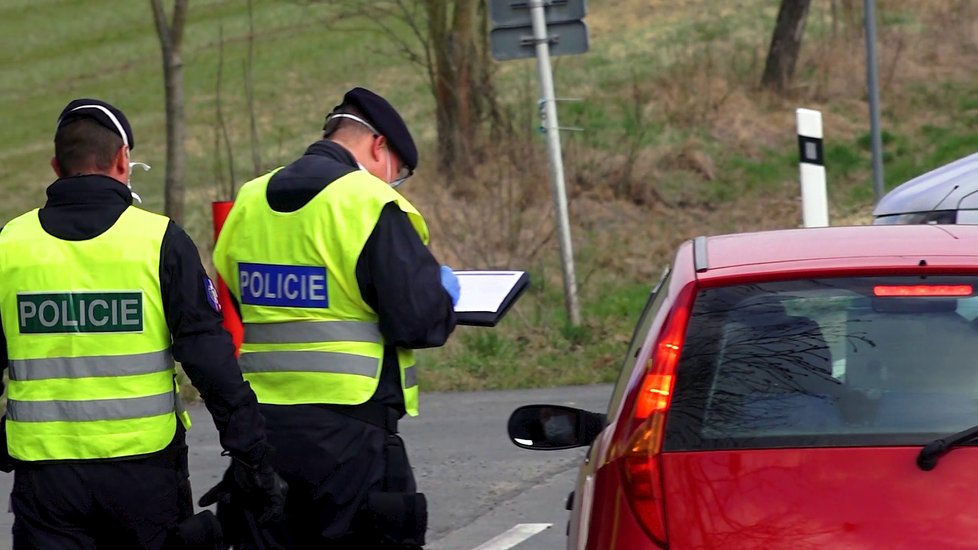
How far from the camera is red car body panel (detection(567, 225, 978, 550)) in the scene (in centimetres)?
304

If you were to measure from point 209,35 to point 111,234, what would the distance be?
114 feet

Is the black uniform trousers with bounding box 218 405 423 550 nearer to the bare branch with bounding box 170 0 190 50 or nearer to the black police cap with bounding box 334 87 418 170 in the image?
the black police cap with bounding box 334 87 418 170

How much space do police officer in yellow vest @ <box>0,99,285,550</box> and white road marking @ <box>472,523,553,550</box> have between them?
2.80m

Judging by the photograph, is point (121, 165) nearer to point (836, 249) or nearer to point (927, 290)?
point (836, 249)

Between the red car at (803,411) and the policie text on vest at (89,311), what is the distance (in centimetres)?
127

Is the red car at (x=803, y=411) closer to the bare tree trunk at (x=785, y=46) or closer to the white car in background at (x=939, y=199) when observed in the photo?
the white car in background at (x=939, y=199)

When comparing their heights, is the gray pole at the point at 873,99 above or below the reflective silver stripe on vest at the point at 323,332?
above

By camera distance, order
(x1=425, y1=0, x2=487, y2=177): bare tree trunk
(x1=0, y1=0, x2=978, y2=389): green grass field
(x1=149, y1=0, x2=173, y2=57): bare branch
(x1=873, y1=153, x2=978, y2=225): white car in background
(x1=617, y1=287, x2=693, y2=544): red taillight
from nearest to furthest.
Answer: (x1=617, y1=287, x2=693, y2=544): red taillight, (x1=873, y1=153, x2=978, y2=225): white car in background, (x1=149, y1=0, x2=173, y2=57): bare branch, (x1=0, y1=0, x2=978, y2=389): green grass field, (x1=425, y1=0, x2=487, y2=177): bare tree trunk

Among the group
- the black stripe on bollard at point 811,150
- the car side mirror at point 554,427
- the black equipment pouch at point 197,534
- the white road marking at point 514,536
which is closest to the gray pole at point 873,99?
the black stripe on bollard at point 811,150

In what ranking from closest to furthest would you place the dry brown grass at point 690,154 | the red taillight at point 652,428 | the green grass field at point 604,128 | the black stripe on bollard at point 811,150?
the red taillight at point 652,428
the black stripe on bollard at point 811,150
the green grass field at point 604,128
the dry brown grass at point 690,154

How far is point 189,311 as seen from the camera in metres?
4.00

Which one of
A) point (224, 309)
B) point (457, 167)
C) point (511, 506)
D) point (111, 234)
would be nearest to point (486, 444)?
point (511, 506)

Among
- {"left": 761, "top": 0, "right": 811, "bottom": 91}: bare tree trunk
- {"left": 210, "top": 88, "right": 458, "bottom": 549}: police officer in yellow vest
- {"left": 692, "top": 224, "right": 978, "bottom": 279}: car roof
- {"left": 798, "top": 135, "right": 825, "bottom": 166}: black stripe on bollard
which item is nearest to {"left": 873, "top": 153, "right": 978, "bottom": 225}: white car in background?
{"left": 798, "top": 135, "right": 825, "bottom": 166}: black stripe on bollard

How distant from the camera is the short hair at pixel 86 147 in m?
4.07
